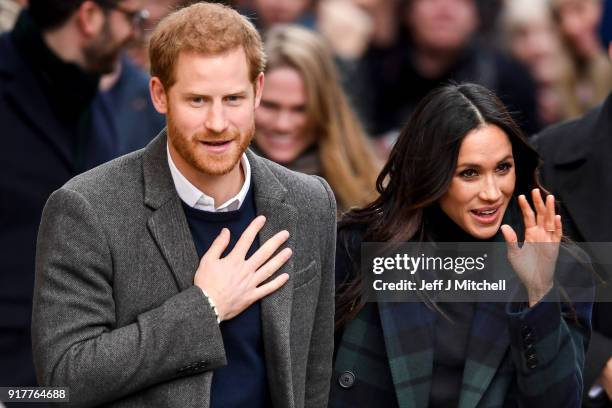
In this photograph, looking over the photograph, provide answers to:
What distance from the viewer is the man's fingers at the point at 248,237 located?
12.2 feet

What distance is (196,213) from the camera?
12.2 feet

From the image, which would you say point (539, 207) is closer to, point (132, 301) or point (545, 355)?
point (545, 355)

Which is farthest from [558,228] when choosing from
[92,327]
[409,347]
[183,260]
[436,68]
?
[436,68]

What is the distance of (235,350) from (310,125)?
2.44 metres

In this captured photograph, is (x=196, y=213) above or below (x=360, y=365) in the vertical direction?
above

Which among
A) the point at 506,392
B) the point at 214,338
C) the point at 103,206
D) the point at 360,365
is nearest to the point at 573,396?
the point at 506,392

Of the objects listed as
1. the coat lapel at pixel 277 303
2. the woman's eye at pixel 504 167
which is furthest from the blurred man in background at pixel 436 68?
the coat lapel at pixel 277 303

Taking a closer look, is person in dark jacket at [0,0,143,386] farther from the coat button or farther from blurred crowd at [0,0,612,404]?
the coat button

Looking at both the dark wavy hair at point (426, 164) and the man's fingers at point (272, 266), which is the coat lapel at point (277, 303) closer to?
the man's fingers at point (272, 266)

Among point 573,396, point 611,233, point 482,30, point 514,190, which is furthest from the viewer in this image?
point 482,30

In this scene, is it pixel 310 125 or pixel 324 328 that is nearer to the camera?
pixel 324 328

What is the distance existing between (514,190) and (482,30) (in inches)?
202

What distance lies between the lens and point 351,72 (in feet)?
25.3

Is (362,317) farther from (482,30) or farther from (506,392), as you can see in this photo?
(482,30)
